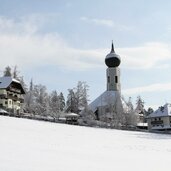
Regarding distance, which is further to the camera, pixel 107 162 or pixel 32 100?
pixel 32 100

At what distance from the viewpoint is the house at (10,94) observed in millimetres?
79438

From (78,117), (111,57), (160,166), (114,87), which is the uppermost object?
(111,57)

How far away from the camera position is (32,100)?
108 meters

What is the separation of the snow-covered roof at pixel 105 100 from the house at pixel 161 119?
9.43m

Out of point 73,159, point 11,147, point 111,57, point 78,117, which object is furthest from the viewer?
point 111,57

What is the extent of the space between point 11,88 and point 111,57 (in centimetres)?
4581

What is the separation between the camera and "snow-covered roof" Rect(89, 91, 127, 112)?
108m

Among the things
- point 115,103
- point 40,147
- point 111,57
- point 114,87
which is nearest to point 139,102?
point 114,87

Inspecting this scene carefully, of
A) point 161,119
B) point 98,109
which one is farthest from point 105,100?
point 161,119

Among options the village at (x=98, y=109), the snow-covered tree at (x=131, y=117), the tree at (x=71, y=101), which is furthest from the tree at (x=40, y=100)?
the snow-covered tree at (x=131, y=117)

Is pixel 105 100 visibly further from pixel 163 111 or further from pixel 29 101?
pixel 29 101

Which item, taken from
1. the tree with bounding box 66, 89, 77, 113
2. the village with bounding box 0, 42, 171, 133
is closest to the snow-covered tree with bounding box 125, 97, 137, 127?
the village with bounding box 0, 42, 171, 133

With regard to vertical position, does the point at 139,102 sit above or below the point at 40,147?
above

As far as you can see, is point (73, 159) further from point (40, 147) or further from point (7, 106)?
point (7, 106)
